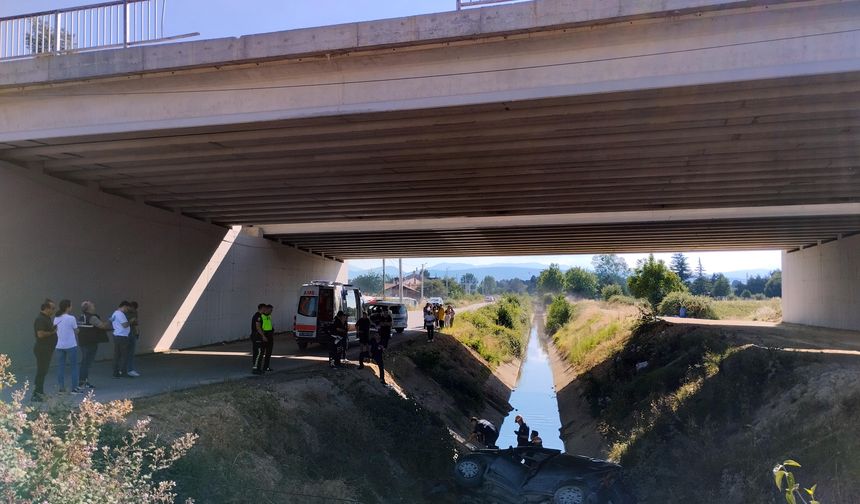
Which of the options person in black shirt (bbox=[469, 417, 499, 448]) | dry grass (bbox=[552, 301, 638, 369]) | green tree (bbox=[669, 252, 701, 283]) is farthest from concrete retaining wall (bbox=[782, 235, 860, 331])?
green tree (bbox=[669, 252, 701, 283])

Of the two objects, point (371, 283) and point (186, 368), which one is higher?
point (186, 368)

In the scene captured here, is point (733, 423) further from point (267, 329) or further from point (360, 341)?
point (267, 329)

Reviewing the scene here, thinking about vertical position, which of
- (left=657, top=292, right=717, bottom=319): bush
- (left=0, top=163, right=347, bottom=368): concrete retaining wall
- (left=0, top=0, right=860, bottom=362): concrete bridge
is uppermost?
(left=0, top=0, right=860, bottom=362): concrete bridge

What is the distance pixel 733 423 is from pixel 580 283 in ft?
304

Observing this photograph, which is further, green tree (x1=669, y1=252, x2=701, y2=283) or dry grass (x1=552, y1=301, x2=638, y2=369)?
green tree (x1=669, y1=252, x2=701, y2=283)

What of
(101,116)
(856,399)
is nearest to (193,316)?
(101,116)

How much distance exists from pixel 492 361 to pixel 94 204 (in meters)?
24.5

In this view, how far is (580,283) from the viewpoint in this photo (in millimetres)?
105312

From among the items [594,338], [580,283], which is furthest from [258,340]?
[580,283]

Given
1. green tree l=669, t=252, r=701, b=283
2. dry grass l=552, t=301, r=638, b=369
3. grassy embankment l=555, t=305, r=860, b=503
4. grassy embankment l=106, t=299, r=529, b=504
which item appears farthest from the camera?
green tree l=669, t=252, r=701, b=283

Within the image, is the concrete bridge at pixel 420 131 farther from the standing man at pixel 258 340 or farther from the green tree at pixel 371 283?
the green tree at pixel 371 283

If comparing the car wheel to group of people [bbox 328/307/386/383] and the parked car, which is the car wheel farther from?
group of people [bbox 328/307/386/383]

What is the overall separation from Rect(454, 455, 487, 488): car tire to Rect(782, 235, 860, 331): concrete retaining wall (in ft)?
74.0

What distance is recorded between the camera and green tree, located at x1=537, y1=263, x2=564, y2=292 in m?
115
